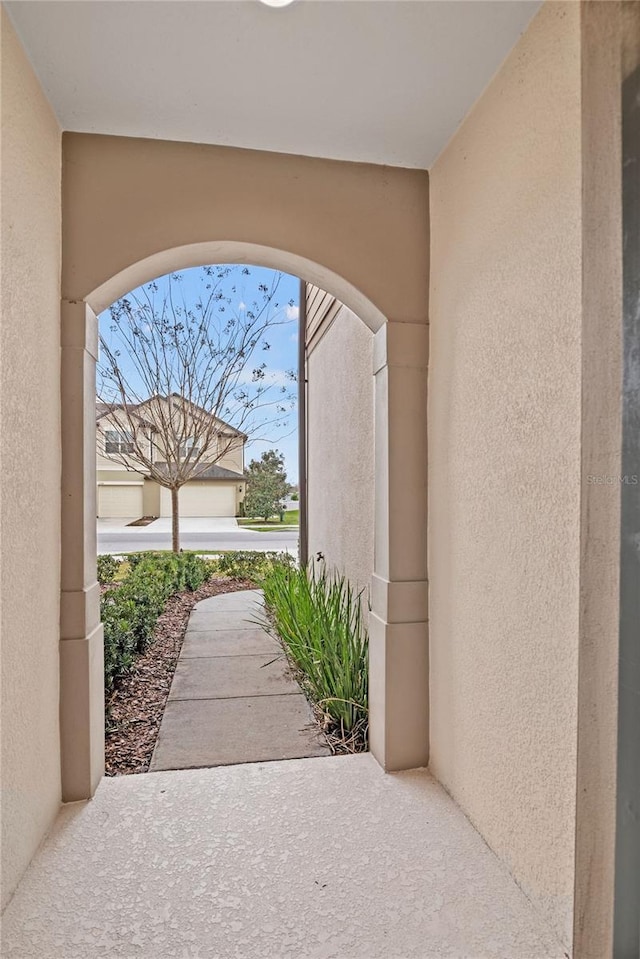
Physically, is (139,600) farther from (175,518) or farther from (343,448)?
(175,518)

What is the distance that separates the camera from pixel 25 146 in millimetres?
1583

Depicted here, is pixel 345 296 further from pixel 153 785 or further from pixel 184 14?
pixel 153 785

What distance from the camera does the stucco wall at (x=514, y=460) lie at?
52.7 inches

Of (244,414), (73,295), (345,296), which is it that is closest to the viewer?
(73,295)

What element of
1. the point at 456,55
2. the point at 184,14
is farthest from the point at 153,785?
the point at 456,55

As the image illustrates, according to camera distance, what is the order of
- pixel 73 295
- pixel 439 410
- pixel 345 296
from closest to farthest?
pixel 73 295 → pixel 439 410 → pixel 345 296

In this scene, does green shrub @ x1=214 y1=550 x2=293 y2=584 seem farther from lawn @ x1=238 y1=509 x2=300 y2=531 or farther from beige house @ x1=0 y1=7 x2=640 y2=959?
lawn @ x1=238 y1=509 x2=300 y2=531

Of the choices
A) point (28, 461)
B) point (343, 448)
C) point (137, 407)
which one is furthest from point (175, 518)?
point (28, 461)

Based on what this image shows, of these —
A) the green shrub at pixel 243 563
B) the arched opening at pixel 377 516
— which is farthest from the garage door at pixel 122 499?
the arched opening at pixel 377 516

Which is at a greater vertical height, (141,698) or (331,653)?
(331,653)

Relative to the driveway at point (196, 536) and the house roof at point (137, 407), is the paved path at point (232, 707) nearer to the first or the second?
the house roof at point (137, 407)

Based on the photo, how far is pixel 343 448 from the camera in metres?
4.16

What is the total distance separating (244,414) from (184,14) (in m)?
6.12

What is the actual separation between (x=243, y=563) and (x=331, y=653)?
14.9ft
